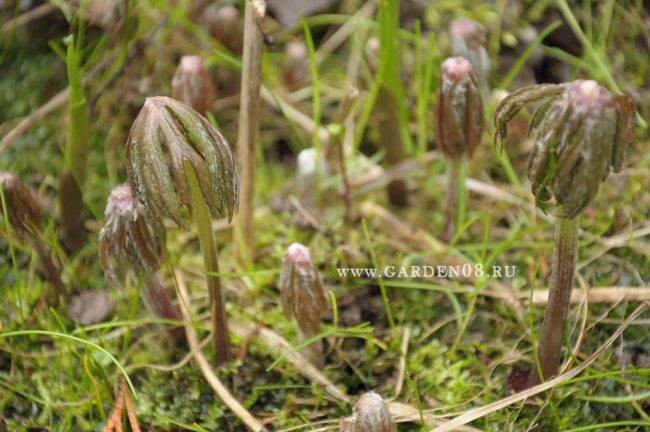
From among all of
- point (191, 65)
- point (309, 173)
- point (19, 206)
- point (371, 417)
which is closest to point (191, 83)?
point (191, 65)

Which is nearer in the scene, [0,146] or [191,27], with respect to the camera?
[0,146]

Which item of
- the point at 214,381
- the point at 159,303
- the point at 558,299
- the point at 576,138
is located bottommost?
the point at 214,381

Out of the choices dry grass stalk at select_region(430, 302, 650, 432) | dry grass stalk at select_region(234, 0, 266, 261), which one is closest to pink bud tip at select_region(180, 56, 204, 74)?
dry grass stalk at select_region(234, 0, 266, 261)

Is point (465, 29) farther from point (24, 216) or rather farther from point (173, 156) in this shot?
point (24, 216)

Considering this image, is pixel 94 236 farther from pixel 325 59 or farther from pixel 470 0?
pixel 470 0

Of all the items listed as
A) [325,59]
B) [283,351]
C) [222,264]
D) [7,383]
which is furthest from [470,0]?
[7,383]

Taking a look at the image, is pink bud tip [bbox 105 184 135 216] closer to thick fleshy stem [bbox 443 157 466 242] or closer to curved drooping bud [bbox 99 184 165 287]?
curved drooping bud [bbox 99 184 165 287]
